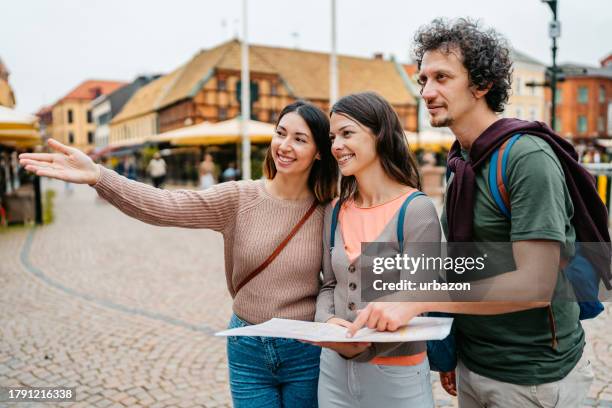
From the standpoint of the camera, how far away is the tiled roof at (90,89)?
73.9 m

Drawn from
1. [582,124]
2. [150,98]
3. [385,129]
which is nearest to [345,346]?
[385,129]

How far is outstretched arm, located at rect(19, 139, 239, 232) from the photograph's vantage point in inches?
77.0

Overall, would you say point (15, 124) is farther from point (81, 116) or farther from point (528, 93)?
point (81, 116)

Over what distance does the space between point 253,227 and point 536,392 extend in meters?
1.13

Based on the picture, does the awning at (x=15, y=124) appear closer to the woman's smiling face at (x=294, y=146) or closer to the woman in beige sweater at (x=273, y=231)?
the woman in beige sweater at (x=273, y=231)

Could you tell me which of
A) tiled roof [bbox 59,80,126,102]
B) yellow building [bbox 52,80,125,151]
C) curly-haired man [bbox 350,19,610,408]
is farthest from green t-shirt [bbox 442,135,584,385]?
tiled roof [bbox 59,80,126,102]

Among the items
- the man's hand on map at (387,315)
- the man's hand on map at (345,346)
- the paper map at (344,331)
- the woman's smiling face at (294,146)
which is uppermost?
the woman's smiling face at (294,146)

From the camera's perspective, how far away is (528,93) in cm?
5125

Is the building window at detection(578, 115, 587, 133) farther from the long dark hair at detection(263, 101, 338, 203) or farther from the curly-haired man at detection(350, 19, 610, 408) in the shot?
the curly-haired man at detection(350, 19, 610, 408)

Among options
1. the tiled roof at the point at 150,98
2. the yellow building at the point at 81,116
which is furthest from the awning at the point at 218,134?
the yellow building at the point at 81,116

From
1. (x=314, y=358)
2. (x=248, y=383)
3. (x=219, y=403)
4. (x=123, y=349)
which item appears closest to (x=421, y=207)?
(x=314, y=358)

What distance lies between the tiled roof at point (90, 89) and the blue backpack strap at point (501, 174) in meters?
77.0

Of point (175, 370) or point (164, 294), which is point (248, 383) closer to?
point (175, 370)

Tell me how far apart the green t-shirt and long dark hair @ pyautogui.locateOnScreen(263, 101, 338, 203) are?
722mm
